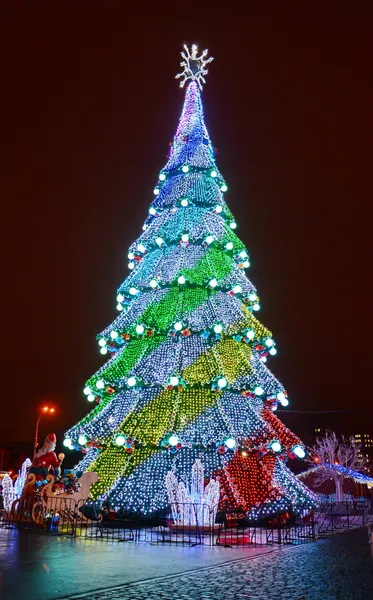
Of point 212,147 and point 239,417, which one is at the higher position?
point 212,147

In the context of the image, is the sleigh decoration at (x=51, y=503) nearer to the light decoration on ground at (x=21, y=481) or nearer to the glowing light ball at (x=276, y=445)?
the light decoration on ground at (x=21, y=481)

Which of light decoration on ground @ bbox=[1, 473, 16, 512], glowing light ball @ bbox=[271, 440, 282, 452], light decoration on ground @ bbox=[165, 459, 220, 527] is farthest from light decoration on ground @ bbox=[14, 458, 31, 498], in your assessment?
glowing light ball @ bbox=[271, 440, 282, 452]

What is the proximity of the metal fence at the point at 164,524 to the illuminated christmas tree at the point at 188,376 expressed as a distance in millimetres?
692

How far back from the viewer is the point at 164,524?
1561cm

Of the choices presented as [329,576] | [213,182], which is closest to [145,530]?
[329,576]

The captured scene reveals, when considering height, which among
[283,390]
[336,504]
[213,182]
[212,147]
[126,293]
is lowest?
[336,504]

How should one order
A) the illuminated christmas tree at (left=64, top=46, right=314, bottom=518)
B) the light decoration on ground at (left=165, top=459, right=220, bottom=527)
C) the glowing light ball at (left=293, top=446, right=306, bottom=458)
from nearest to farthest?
1. the light decoration on ground at (left=165, top=459, right=220, bottom=527)
2. the illuminated christmas tree at (left=64, top=46, right=314, bottom=518)
3. the glowing light ball at (left=293, top=446, right=306, bottom=458)

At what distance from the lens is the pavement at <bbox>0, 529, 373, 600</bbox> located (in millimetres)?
6895

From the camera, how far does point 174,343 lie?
18203mm

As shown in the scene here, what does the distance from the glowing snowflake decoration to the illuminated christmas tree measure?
589cm

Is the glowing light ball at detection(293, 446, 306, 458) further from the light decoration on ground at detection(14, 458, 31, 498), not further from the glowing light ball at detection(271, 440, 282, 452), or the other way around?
the light decoration on ground at detection(14, 458, 31, 498)

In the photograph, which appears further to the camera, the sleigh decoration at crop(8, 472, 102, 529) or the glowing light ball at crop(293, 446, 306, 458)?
the glowing light ball at crop(293, 446, 306, 458)

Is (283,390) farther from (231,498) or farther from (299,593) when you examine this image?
(299,593)

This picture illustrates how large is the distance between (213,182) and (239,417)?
977 cm
